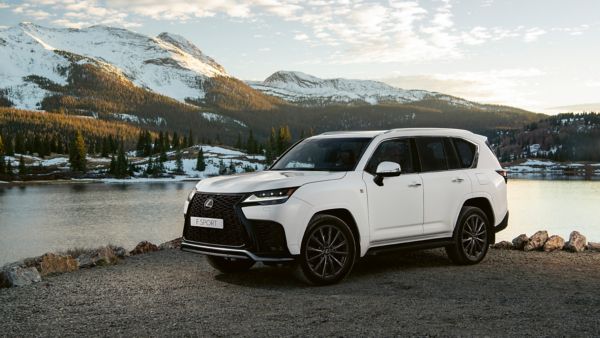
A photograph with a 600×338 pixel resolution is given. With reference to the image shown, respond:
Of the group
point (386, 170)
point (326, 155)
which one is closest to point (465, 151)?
point (386, 170)

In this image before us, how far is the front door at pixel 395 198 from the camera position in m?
9.85

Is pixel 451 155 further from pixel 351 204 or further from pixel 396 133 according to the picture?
pixel 351 204

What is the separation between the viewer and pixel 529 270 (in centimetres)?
1127

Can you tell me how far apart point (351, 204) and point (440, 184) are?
7.11ft

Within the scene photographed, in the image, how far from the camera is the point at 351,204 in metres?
9.48

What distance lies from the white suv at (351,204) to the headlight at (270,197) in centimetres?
1

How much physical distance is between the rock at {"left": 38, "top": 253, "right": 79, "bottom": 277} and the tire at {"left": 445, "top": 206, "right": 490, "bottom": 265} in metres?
6.98

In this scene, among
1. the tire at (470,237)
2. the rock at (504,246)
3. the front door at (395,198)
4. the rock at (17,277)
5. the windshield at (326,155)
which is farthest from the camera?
the rock at (504,246)

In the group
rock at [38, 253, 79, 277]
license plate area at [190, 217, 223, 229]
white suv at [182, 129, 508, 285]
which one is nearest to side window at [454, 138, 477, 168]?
white suv at [182, 129, 508, 285]

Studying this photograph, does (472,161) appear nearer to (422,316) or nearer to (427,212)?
(427,212)

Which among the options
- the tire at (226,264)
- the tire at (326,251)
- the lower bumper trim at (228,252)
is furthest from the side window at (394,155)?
the tire at (226,264)

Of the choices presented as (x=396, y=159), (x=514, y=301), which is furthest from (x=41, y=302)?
(x=514, y=301)

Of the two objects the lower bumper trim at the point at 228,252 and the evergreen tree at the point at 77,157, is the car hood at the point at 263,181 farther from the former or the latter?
the evergreen tree at the point at 77,157

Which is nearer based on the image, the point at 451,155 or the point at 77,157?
the point at 451,155
